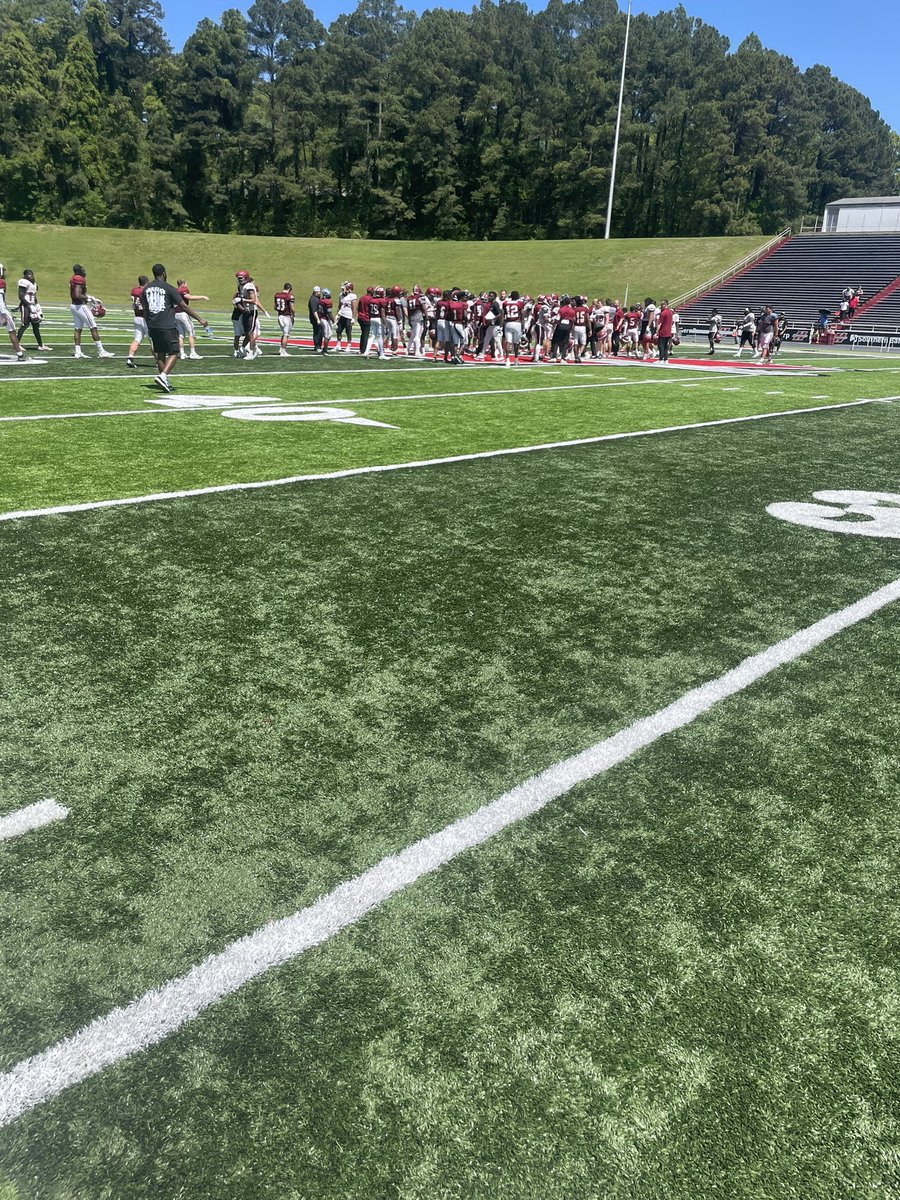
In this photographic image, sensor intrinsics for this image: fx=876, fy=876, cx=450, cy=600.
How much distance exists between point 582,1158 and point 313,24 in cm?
11676

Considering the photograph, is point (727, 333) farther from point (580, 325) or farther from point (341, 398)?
point (341, 398)

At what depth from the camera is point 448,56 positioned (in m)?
84.2

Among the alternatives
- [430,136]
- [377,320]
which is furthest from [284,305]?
[430,136]

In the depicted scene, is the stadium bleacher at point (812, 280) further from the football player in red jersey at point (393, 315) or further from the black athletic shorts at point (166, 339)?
the black athletic shorts at point (166, 339)

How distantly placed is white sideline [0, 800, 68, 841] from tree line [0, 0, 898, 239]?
8154 cm

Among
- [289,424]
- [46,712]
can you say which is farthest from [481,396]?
[46,712]

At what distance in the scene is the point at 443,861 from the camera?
8.18 ft

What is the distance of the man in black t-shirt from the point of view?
11.5 m

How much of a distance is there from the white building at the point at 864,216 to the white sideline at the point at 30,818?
6247cm

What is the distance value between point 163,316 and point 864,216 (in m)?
57.5

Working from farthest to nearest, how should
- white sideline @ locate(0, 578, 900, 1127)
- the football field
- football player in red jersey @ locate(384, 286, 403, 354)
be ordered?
1. football player in red jersey @ locate(384, 286, 403, 354)
2. white sideline @ locate(0, 578, 900, 1127)
3. the football field

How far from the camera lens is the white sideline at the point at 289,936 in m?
1.81

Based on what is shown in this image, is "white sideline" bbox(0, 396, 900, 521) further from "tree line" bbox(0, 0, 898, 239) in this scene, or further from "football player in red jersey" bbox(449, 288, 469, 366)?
"tree line" bbox(0, 0, 898, 239)

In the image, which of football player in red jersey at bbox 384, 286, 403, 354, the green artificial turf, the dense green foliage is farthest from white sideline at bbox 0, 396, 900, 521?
the dense green foliage
